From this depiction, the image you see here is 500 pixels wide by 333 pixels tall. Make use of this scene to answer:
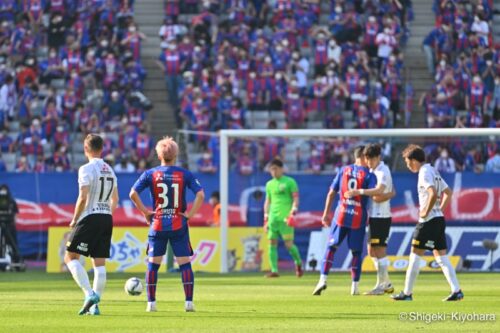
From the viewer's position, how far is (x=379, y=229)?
20906 millimetres

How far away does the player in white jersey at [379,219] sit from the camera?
65.1ft

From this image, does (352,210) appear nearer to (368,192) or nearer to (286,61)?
(368,192)

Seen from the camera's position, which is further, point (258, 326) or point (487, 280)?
point (487, 280)

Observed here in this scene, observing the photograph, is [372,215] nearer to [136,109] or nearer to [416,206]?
[416,206]

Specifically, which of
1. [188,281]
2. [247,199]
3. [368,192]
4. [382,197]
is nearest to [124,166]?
[247,199]

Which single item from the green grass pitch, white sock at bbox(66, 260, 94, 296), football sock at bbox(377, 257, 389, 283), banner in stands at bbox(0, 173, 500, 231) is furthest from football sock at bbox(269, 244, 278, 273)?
white sock at bbox(66, 260, 94, 296)

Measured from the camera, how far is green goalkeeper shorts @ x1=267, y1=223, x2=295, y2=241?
25.9 metres

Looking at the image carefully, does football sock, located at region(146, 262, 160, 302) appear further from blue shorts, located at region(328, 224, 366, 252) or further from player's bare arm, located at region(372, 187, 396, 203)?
player's bare arm, located at region(372, 187, 396, 203)

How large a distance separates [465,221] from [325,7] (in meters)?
12.5

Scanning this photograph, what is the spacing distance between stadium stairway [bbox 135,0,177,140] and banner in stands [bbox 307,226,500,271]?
→ 848cm

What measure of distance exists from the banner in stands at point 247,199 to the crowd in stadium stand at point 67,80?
2438 millimetres

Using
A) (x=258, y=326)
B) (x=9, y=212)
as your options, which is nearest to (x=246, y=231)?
(x=9, y=212)

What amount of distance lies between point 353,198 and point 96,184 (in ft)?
18.3

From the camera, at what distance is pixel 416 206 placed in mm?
29500
